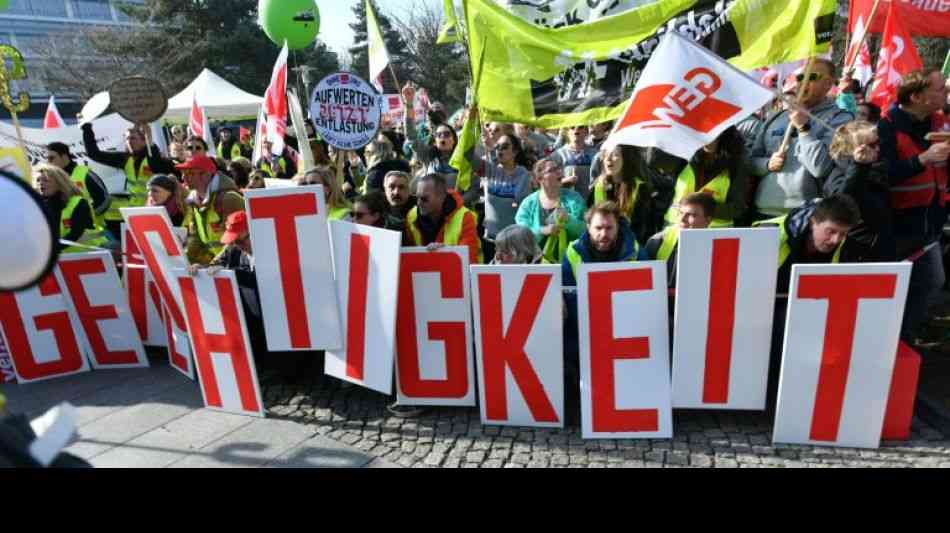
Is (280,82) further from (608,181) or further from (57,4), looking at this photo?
(57,4)

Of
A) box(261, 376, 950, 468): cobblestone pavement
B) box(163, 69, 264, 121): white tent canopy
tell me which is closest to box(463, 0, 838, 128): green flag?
box(261, 376, 950, 468): cobblestone pavement

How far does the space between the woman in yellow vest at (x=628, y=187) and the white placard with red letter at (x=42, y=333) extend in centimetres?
392

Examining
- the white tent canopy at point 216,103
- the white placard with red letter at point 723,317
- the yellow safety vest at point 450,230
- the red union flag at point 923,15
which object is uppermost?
the red union flag at point 923,15

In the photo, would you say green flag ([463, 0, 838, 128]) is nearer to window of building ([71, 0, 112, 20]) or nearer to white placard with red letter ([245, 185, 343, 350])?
white placard with red letter ([245, 185, 343, 350])

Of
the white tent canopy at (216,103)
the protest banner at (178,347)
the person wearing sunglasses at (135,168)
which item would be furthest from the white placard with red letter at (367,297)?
the white tent canopy at (216,103)

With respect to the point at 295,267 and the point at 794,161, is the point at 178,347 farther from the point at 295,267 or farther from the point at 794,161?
the point at 794,161

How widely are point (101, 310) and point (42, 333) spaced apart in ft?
1.49

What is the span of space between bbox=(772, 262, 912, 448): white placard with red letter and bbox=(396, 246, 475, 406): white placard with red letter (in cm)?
163

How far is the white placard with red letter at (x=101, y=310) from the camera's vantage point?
4148 millimetres

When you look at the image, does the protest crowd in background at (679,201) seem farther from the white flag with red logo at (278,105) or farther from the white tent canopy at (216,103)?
the white tent canopy at (216,103)

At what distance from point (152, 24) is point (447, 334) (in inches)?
1255

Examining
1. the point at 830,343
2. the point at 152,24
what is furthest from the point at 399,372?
the point at 152,24

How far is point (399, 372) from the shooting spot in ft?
11.4

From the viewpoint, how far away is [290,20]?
23.8 ft
